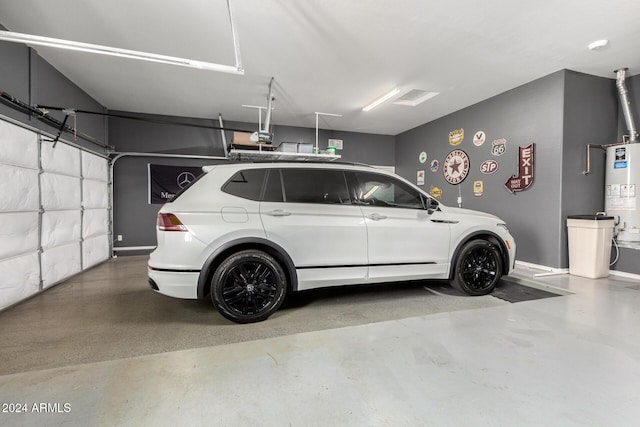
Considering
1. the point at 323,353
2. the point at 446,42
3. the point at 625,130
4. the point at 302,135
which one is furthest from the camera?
the point at 302,135

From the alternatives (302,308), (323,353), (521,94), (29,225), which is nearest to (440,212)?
(302,308)

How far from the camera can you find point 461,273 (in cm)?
333

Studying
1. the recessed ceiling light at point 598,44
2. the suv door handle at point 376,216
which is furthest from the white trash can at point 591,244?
the suv door handle at point 376,216

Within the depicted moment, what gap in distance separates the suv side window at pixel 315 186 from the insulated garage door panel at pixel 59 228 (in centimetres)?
337

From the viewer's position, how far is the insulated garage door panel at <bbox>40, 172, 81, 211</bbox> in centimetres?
372

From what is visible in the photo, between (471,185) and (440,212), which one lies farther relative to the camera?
(471,185)

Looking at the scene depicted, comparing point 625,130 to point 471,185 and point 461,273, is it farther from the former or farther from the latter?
point 461,273

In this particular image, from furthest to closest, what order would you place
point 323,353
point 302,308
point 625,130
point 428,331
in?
point 625,130 < point 302,308 < point 428,331 < point 323,353

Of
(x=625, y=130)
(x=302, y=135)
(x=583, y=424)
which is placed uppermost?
(x=302, y=135)

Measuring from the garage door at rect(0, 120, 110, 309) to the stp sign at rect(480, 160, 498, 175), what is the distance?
23.0 feet

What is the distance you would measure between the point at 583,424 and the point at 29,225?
5229 millimetres

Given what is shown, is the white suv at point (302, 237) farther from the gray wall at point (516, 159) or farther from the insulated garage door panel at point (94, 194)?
the insulated garage door panel at point (94, 194)

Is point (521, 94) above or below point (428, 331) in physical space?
above

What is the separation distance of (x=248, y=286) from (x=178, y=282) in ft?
1.97
